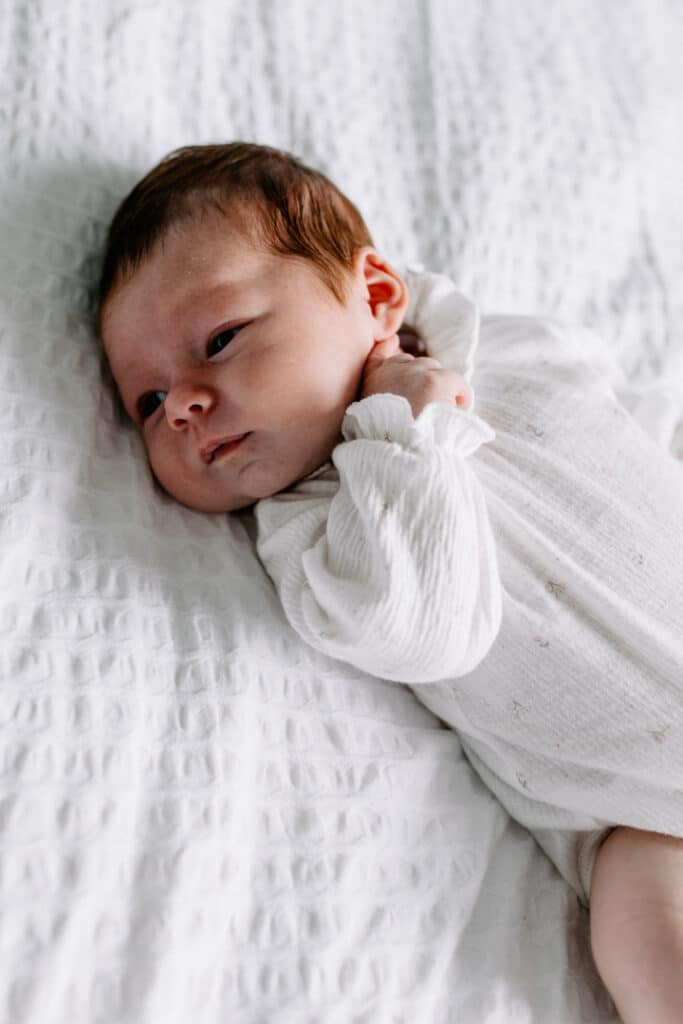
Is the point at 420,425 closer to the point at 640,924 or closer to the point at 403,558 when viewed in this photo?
the point at 403,558

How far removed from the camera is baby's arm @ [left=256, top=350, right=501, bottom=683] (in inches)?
35.7

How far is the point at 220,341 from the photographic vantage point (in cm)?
112

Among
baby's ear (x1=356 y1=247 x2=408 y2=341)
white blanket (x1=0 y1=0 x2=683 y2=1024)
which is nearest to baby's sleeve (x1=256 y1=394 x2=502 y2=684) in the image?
white blanket (x1=0 y1=0 x2=683 y2=1024)

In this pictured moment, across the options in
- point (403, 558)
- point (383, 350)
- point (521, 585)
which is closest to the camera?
point (403, 558)

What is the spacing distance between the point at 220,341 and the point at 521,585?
1.29 feet

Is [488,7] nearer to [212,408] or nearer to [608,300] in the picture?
[608,300]

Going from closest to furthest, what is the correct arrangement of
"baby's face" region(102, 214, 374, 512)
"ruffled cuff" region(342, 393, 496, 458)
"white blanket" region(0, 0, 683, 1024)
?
1. "white blanket" region(0, 0, 683, 1024)
2. "ruffled cuff" region(342, 393, 496, 458)
3. "baby's face" region(102, 214, 374, 512)

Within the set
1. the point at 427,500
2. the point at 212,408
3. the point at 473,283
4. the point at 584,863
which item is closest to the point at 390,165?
the point at 473,283

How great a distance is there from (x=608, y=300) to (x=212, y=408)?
2.51 feet

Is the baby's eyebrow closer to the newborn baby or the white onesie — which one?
the newborn baby

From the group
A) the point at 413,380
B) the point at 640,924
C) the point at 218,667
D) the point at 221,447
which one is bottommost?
the point at 640,924

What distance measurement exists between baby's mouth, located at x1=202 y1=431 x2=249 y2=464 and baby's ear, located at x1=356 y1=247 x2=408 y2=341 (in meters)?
0.23

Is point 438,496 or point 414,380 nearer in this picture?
point 438,496

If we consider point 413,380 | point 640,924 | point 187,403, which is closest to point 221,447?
point 187,403
